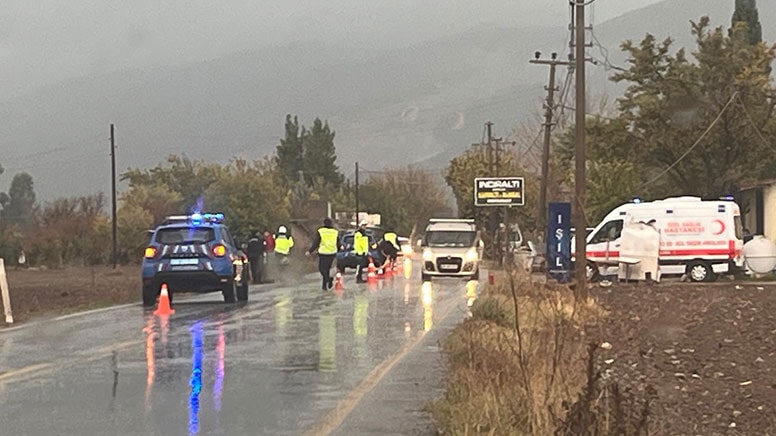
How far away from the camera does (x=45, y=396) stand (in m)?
10.5

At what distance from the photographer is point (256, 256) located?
3391 centimetres

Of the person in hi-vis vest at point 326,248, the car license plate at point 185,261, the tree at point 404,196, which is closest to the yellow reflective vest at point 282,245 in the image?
the person in hi-vis vest at point 326,248

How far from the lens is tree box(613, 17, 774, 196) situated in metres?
41.7

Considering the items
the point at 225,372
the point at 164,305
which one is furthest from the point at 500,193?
the point at 225,372

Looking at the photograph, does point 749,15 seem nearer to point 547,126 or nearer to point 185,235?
point 547,126

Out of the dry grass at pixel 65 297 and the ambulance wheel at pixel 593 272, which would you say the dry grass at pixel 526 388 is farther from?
the ambulance wheel at pixel 593 272

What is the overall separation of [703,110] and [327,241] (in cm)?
1954

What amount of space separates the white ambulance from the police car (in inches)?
536

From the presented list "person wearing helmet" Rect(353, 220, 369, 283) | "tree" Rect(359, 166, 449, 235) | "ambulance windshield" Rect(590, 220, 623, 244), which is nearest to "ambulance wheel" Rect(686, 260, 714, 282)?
"ambulance windshield" Rect(590, 220, 623, 244)

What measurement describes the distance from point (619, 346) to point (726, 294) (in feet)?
35.3

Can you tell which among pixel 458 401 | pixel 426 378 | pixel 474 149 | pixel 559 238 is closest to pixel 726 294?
pixel 559 238

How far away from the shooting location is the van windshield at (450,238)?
36.3m

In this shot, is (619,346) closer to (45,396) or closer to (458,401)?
(458,401)

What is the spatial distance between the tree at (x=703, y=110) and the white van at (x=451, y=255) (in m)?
10.3
